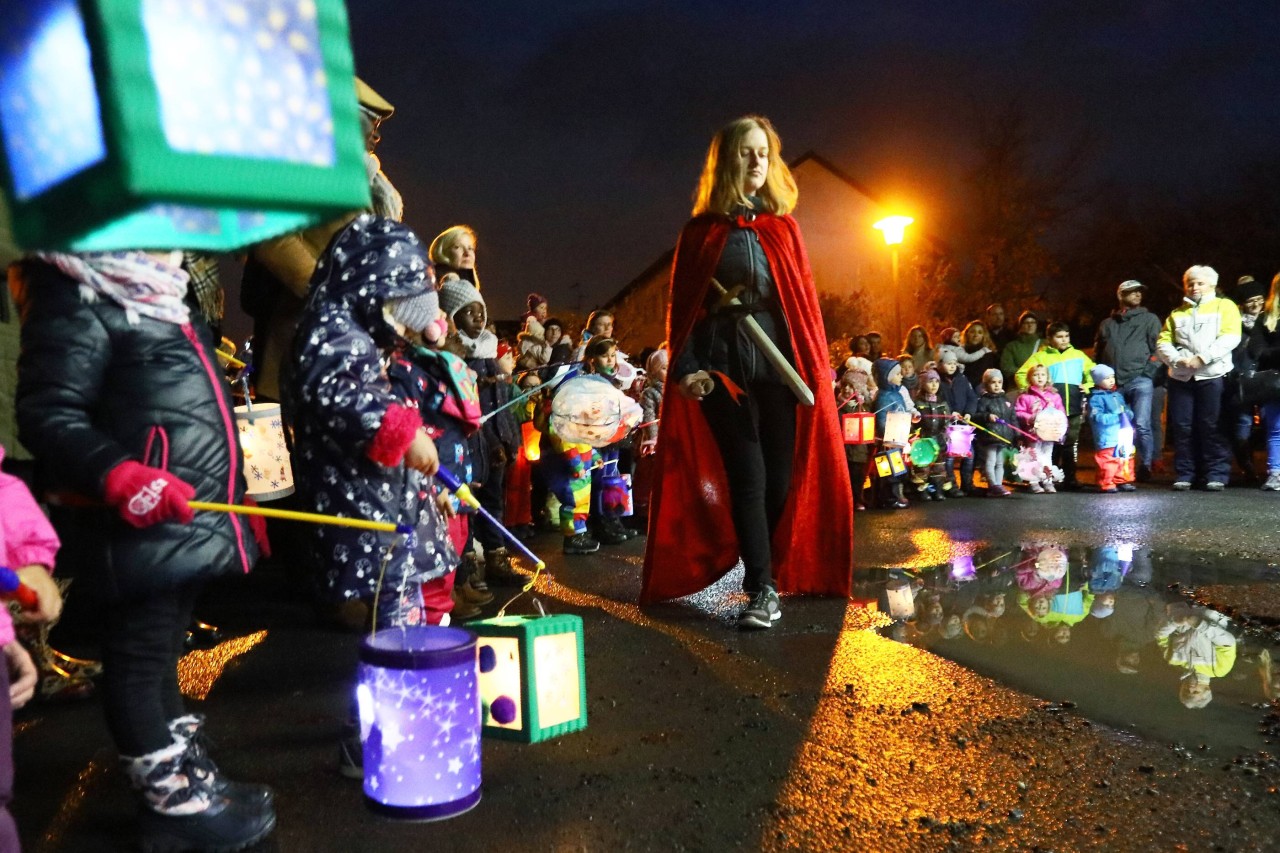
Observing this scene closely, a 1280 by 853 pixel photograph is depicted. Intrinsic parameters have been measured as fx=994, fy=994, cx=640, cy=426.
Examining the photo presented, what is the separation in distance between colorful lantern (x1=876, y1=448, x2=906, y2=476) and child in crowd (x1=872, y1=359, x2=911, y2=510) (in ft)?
0.23

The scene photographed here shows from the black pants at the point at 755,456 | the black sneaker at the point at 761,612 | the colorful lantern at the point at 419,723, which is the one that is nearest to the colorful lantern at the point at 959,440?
the black pants at the point at 755,456

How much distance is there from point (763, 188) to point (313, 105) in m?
3.97

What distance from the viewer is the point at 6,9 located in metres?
1.10

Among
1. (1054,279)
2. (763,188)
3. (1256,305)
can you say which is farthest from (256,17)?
(1054,279)

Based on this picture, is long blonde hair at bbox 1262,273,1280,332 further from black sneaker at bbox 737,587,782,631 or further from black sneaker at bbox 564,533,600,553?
black sneaker at bbox 737,587,782,631

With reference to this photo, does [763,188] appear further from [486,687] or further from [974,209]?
[974,209]

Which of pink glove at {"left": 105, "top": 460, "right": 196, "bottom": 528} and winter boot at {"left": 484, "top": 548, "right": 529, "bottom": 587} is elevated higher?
pink glove at {"left": 105, "top": 460, "right": 196, "bottom": 528}

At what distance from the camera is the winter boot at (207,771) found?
2453 millimetres

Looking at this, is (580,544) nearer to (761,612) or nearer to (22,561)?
(761,612)

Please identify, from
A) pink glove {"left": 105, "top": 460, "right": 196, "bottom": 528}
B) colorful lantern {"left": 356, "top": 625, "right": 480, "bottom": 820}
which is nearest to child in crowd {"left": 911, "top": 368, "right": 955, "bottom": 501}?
colorful lantern {"left": 356, "top": 625, "right": 480, "bottom": 820}

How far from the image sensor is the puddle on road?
10.8 feet

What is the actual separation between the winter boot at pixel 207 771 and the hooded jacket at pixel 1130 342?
11.7 m

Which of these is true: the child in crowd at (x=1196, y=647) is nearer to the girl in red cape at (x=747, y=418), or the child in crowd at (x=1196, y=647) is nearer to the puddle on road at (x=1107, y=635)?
the puddle on road at (x=1107, y=635)

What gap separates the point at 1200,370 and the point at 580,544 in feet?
24.6
